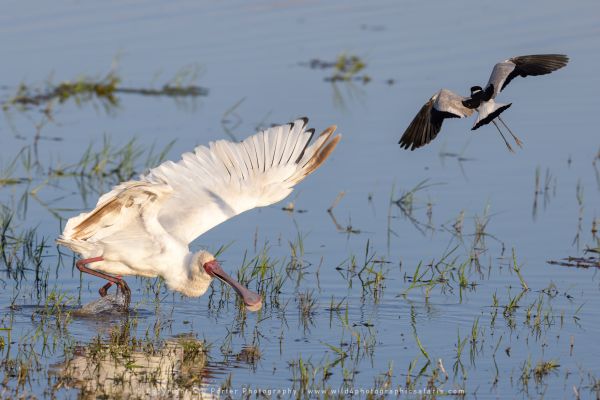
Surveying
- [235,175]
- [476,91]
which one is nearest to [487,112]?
[476,91]

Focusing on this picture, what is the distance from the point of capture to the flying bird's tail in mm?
8383

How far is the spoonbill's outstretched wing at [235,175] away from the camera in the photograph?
930 centimetres

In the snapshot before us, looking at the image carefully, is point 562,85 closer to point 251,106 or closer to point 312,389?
point 251,106

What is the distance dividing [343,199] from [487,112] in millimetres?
3995

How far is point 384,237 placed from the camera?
36.9 feet

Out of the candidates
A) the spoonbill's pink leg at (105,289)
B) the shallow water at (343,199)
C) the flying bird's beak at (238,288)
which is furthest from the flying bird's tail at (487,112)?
the spoonbill's pink leg at (105,289)

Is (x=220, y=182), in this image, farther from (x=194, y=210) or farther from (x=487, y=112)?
(x=487, y=112)

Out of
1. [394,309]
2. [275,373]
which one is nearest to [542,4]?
[394,309]

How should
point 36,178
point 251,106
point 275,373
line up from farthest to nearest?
point 251,106 < point 36,178 < point 275,373

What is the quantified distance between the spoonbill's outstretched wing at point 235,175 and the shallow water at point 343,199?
27.5 inches

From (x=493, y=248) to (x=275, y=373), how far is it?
11.9 feet

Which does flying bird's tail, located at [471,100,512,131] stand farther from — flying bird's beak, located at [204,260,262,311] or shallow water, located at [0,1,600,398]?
flying bird's beak, located at [204,260,262,311]

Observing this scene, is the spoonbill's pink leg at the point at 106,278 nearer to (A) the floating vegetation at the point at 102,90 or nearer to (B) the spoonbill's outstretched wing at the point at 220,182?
(B) the spoonbill's outstretched wing at the point at 220,182

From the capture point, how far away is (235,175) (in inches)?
373
